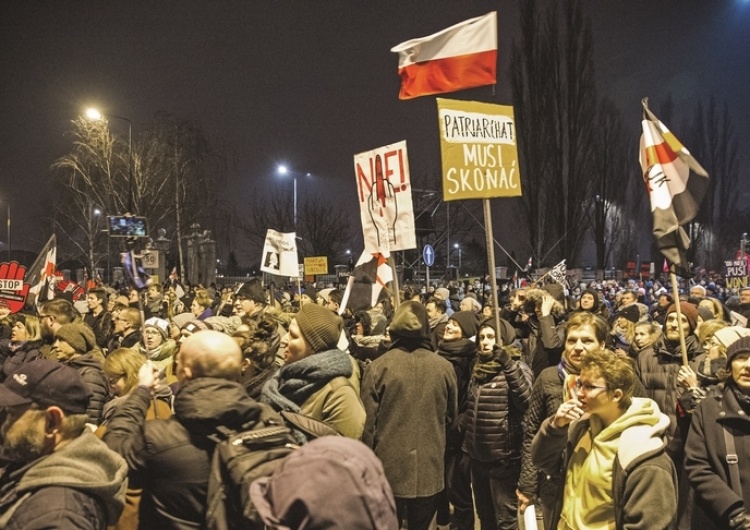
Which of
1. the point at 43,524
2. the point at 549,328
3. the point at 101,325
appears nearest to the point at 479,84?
the point at 549,328

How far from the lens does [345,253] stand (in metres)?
44.1

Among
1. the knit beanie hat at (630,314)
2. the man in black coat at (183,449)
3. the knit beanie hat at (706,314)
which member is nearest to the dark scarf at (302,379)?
the man in black coat at (183,449)

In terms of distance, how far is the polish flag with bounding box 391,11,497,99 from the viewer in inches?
244

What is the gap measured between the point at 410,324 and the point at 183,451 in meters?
2.21

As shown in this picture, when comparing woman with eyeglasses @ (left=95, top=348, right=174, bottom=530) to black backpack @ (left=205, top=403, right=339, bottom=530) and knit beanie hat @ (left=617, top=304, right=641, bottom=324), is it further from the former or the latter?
knit beanie hat @ (left=617, top=304, right=641, bottom=324)

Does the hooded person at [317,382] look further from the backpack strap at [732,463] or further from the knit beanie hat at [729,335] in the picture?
the knit beanie hat at [729,335]

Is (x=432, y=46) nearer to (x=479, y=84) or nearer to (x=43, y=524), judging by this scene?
(x=479, y=84)

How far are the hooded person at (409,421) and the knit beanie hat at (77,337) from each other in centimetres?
254

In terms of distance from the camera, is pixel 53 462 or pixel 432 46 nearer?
pixel 53 462

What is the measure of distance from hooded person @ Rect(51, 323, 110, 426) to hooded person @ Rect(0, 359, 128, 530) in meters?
1.97

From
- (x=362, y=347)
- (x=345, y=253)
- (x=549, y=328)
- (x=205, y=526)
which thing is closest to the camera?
(x=205, y=526)

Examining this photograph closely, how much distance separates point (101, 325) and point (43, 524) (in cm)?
758

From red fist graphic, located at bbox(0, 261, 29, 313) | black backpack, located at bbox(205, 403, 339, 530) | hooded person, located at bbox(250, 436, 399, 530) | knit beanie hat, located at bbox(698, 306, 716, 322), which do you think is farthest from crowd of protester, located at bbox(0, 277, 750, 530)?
red fist graphic, located at bbox(0, 261, 29, 313)

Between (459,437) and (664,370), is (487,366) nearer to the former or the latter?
(459,437)
